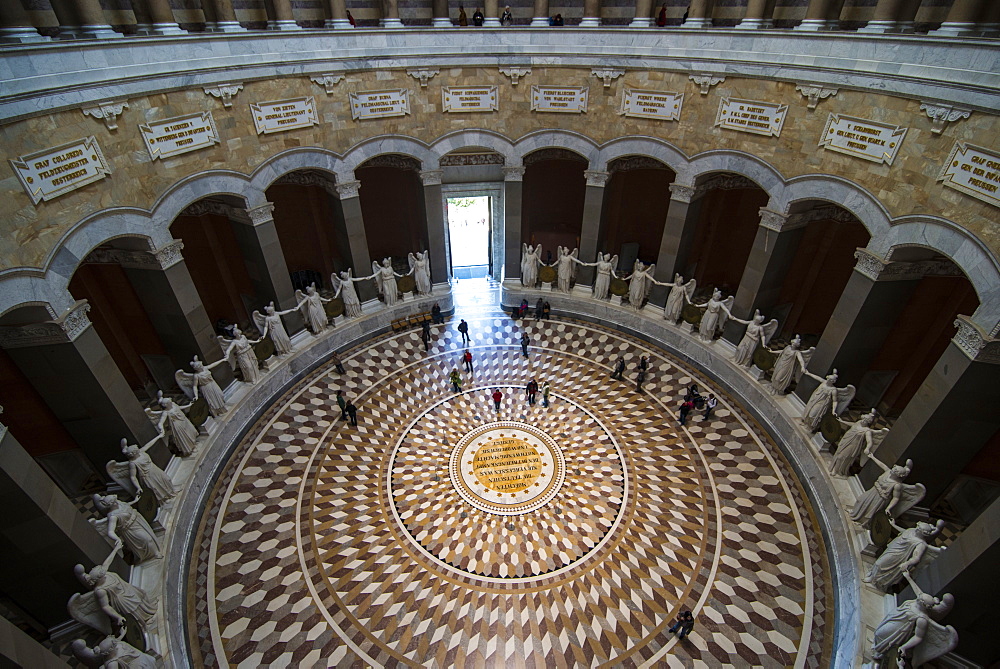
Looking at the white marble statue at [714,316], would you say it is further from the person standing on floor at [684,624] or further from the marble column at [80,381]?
the marble column at [80,381]

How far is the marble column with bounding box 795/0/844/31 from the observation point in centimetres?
1194

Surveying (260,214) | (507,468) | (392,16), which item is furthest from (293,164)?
(507,468)

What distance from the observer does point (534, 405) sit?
13.4 meters

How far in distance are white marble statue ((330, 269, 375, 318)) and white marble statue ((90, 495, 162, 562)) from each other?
26.0 ft

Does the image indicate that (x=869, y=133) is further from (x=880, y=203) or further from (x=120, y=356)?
(x=120, y=356)

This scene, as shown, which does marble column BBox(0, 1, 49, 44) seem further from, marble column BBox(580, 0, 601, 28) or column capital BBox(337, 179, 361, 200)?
marble column BBox(580, 0, 601, 28)

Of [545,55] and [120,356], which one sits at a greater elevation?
[545,55]

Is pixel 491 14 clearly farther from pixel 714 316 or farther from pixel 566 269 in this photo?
pixel 714 316

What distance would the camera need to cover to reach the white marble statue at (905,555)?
7.84 metres

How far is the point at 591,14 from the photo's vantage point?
14.8 meters

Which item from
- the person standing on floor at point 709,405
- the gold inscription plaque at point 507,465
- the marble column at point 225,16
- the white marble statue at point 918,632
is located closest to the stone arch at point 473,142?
the marble column at point 225,16

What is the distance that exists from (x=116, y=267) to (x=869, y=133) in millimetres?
16603

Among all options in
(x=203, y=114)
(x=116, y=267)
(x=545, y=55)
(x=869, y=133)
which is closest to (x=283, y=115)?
(x=203, y=114)

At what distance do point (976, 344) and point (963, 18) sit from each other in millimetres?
6022
